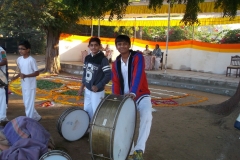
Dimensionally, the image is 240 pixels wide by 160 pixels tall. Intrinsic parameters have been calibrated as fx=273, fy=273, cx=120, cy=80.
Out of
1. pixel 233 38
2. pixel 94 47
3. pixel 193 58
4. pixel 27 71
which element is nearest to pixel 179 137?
pixel 94 47

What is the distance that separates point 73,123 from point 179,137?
88.8 inches

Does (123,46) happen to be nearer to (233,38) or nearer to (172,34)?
(233,38)

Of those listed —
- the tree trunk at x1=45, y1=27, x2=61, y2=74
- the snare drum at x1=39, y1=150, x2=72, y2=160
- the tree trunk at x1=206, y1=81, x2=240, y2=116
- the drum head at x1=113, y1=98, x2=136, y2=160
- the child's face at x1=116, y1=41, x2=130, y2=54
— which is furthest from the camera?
the tree trunk at x1=45, y1=27, x2=61, y2=74

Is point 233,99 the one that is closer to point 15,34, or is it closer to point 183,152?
point 183,152

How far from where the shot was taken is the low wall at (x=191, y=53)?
15.2 meters

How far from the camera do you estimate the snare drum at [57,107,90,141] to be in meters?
4.76

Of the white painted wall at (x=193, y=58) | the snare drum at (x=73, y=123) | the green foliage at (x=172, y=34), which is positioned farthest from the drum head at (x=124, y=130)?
the green foliage at (x=172, y=34)

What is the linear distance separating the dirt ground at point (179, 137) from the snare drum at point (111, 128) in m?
1.14

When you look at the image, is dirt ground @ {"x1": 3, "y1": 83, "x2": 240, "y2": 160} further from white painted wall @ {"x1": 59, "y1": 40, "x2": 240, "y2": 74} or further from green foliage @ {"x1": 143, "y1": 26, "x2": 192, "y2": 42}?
green foliage @ {"x1": 143, "y1": 26, "x2": 192, "y2": 42}

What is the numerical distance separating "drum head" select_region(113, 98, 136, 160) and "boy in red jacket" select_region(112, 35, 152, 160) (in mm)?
261

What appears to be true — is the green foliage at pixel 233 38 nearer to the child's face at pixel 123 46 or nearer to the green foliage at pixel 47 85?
the green foliage at pixel 47 85

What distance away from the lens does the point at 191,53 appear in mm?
Result: 16547

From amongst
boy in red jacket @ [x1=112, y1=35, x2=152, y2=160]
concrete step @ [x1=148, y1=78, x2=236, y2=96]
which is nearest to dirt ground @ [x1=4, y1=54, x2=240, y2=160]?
boy in red jacket @ [x1=112, y1=35, x2=152, y2=160]

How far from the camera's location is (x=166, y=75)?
13.5 metres
